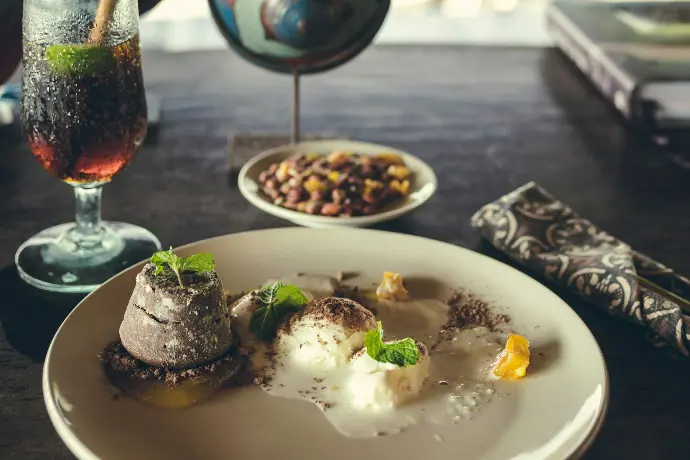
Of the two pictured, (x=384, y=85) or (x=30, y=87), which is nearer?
(x=30, y=87)

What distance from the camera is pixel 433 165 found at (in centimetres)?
140

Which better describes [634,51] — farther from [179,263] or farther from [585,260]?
[179,263]

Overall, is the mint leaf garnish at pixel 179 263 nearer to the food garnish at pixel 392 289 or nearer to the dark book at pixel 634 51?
the food garnish at pixel 392 289

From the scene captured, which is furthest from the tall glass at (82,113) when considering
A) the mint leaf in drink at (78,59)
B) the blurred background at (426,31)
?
the blurred background at (426,31)

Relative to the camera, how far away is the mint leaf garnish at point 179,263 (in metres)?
0.82

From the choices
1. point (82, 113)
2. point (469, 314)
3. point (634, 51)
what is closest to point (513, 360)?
point (469, 314)

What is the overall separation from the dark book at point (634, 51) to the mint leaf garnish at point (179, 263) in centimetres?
92

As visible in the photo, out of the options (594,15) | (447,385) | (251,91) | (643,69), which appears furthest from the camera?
(594,15)

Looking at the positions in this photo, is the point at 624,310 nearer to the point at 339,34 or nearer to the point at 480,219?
the point at 480,219

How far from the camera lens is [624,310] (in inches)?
37.4

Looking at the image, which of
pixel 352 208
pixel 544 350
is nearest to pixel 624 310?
pixel 544 350

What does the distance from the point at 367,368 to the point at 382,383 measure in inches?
1.0

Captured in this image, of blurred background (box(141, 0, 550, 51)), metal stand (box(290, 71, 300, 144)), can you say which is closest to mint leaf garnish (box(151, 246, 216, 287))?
metal stand (box(290, 71, 300, 144))

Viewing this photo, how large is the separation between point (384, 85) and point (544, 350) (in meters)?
0.99
